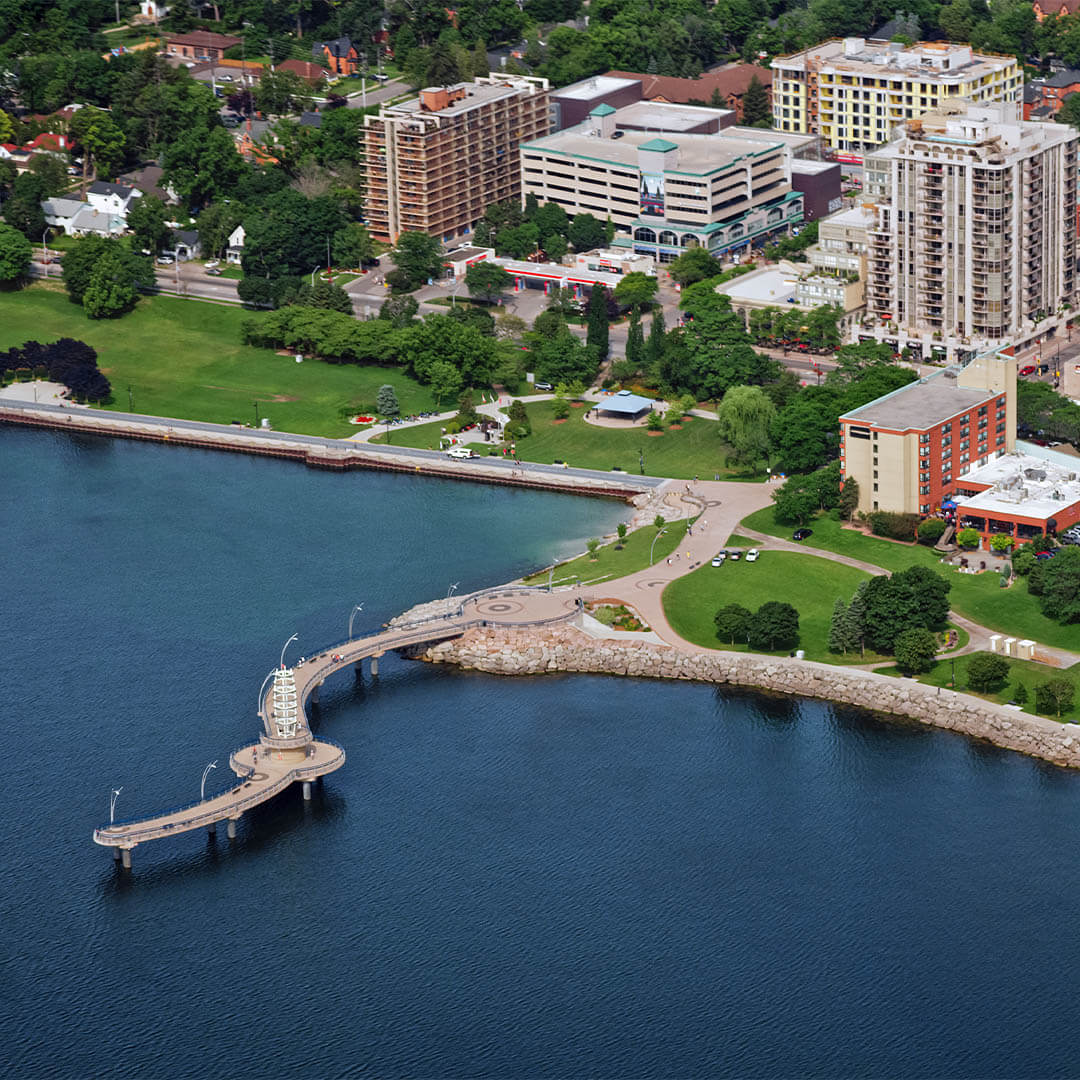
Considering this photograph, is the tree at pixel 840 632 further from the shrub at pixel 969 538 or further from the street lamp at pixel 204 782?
the street lamp at pixel 204 782

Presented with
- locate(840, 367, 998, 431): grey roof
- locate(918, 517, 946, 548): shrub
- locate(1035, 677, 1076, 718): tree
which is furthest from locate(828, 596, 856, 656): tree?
locate(840, 367, 998, 431): grey roof

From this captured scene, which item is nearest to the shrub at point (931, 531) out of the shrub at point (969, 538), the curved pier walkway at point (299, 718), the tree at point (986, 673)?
the shrub at point (969, 538)

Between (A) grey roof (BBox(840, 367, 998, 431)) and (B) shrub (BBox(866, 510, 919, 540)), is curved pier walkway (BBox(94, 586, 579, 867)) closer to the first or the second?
(B) shrub (BBox(866, 510, 919, 540))

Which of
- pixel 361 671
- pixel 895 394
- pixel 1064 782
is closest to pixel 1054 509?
pixel 895 394

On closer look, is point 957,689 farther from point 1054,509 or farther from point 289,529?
point 289,529

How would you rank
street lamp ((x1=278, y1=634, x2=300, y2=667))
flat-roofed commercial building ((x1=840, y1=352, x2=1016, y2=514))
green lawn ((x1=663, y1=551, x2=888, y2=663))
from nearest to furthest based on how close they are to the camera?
1. street lamp ((x1=278, y1=634, x2=300, y2=667))
2. green lawn ((x1=663, y1=551, x2=888, y2=663))
3. flat-roofed commercial building ((x1=840, y1=352, x2=1016, y2=514))

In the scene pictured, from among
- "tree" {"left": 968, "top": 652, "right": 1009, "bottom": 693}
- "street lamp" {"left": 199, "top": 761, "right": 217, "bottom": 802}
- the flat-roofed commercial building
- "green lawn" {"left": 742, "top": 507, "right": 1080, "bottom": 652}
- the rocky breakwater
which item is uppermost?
the flat-roofed commercial building

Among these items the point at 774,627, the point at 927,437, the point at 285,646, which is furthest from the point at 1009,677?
the point at 285,646
